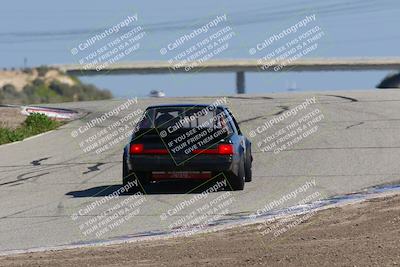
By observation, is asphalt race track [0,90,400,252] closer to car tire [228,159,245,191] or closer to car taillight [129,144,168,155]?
car tire [228,159,245,191]

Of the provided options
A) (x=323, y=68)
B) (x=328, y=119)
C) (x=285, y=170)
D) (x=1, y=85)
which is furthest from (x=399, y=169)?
(x=323, y=68)

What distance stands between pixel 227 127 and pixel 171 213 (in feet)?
8.61

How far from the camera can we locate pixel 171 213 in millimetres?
14039

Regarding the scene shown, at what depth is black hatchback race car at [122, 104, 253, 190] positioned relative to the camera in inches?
617

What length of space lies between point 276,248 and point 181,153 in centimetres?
561

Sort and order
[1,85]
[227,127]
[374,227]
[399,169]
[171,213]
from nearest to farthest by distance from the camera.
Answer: [374,227], [171,213], [227,127], [399,169], [1,85]

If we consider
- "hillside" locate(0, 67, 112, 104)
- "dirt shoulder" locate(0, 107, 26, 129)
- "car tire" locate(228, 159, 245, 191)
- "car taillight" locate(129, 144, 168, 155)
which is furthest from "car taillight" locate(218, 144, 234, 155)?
"hillside" locate(0, 67, 112, 104)

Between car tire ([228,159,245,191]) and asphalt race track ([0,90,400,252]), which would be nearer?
asphalt race track ([0,90,400,252])

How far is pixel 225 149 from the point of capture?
15.8 metres

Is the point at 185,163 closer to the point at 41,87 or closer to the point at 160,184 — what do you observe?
the point at 160,184

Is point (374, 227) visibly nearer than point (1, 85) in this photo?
Yes

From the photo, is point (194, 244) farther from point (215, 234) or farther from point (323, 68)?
point (323, 68)

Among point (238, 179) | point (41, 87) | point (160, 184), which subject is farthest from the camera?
point (41, 87)

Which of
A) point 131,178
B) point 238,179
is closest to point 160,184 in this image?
point 131,178
